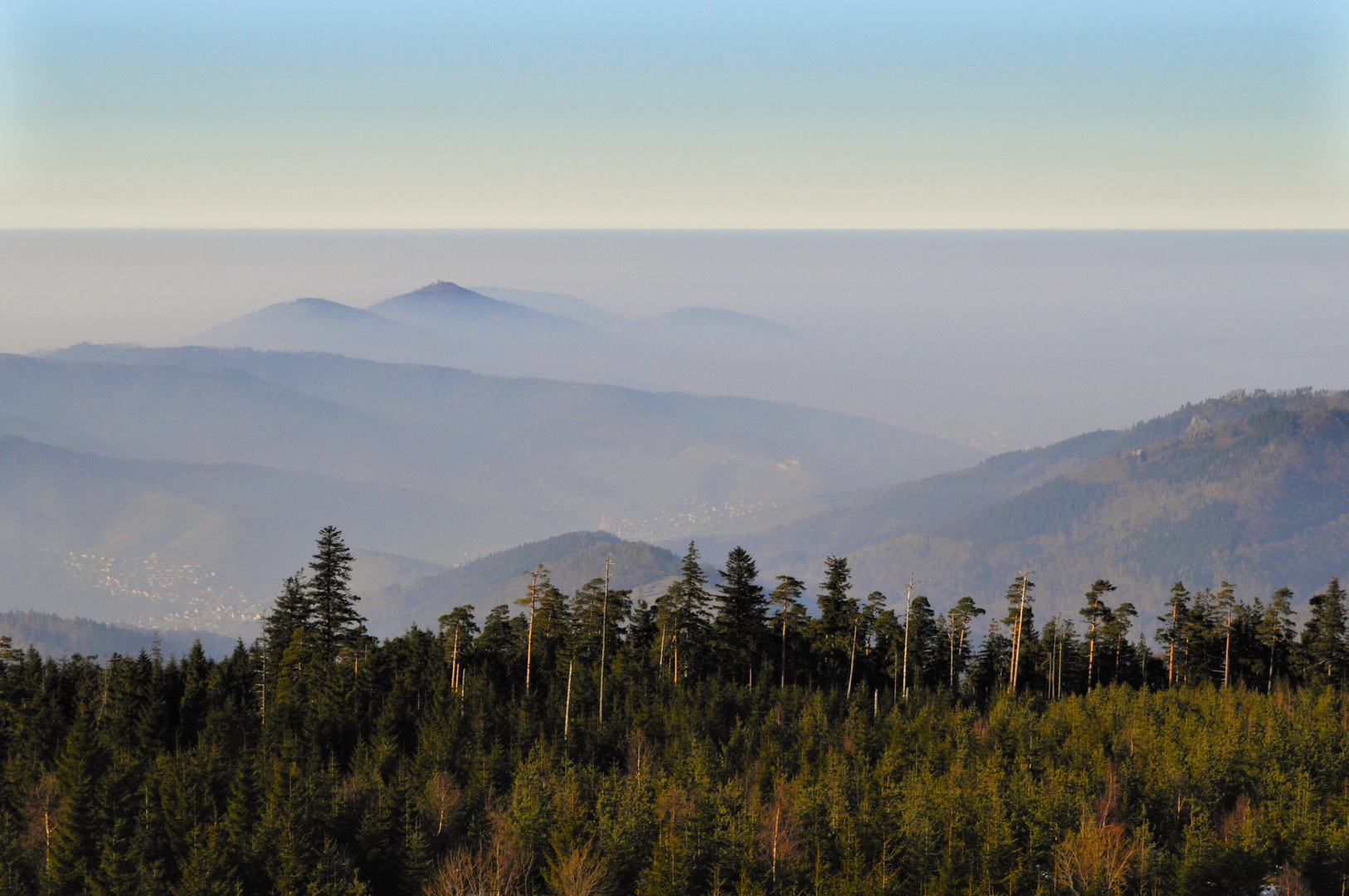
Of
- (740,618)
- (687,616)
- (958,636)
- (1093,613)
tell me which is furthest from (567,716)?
(1093,613)

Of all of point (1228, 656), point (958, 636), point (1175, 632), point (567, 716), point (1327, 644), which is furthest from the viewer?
point (958, 636)

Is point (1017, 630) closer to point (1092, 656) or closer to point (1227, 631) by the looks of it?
point (1092, 656)

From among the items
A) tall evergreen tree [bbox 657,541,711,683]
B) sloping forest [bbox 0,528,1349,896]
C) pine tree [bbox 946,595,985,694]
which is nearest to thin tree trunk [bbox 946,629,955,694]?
pine tree [bbox 946,595,985,694]

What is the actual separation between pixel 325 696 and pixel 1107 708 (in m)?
50.3

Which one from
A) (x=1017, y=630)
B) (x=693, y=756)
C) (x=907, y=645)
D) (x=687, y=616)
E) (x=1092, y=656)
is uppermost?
(x=1017, y=630)

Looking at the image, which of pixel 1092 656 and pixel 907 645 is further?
pixel 1092 656

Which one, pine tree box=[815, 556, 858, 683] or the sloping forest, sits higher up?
pine tree box=[815, 556, 858, 683]

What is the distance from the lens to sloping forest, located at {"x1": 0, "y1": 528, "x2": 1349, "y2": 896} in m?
46.2

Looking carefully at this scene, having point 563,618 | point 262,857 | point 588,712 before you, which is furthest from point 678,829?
point 563,618

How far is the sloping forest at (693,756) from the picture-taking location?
46188 mm

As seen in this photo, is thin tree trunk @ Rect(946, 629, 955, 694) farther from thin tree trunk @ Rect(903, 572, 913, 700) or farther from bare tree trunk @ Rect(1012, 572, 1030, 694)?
bare tree trunk @ Rect(1012, 572, 1030, 694)

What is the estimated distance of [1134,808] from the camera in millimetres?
54094

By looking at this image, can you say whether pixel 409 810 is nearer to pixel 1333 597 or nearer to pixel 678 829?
pixel 678 829

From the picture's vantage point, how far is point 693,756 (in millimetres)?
60812
